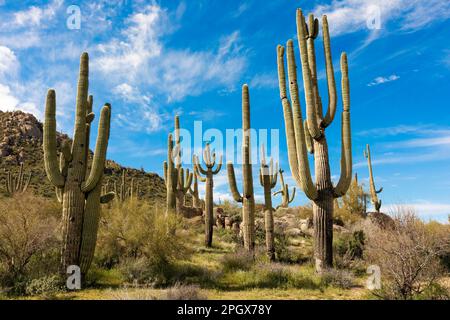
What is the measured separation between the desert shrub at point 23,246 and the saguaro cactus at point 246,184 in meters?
7.11

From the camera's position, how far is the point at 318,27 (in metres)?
12.8

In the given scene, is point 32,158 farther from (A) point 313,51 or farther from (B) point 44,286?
(A) point 313,51

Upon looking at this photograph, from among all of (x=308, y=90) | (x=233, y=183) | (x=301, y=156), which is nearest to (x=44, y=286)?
(x=233, y=183)

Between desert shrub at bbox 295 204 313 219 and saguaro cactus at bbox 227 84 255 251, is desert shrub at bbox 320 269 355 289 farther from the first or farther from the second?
desert shrub at bbox 295 204 313 219

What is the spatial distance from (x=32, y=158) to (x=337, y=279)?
159ft

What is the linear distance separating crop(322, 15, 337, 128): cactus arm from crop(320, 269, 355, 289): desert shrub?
5.10 metres

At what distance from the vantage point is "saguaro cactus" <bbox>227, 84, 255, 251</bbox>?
13.8 meters

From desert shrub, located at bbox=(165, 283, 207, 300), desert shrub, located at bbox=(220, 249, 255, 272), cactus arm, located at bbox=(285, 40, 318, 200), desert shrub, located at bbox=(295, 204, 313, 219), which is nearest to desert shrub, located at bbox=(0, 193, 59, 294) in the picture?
desert shrub, located at bbox=(165, 283, 207, 300)

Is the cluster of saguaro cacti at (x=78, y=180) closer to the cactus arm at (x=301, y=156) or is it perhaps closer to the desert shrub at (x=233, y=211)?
the cactus arm at (x=301, y=156)

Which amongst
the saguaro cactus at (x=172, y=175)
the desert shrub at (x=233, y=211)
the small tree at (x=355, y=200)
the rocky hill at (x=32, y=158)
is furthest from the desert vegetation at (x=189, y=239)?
the rocky hill at (x=32, y=158)

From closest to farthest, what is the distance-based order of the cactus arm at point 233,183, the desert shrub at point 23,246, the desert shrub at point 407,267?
the desert shrub at point 407,267 → the desert shrub at point 23,246 → the cactus arm at point 233,183

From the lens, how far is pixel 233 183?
47.5 feet

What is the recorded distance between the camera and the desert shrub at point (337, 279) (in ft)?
33.1
